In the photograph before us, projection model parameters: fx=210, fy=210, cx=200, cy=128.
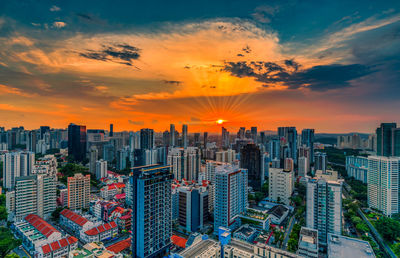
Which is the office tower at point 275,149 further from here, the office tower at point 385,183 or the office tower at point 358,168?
the office tower at point 385,183

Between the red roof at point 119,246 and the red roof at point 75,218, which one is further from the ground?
the red roof at point 75,218

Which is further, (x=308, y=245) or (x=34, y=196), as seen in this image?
(x=34, y=196)

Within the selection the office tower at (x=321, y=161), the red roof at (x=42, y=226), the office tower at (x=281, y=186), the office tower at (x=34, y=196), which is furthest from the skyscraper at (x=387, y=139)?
the office tower at (x=34, y=196)

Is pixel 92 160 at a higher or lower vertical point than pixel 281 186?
higher

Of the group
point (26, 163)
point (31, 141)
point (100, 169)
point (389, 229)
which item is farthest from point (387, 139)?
point (31, 141)

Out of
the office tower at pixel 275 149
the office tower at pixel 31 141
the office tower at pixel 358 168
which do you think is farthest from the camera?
the office tower at pixel 31 141

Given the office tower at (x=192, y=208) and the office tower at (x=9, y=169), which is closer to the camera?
the office tower at (x=192, y=208)

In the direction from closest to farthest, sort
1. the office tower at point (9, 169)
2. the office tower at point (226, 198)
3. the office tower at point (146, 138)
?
the office tower at point (226, 198)
the office tower at point (9, 169)
the office tower at point (146, 138)

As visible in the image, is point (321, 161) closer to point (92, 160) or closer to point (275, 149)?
point (275, 149)
